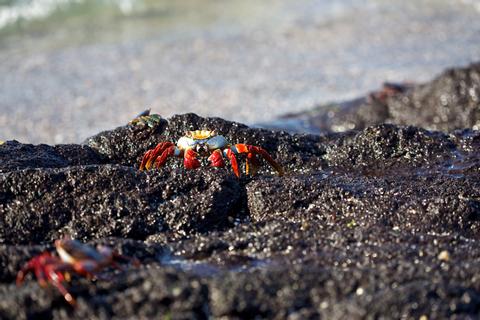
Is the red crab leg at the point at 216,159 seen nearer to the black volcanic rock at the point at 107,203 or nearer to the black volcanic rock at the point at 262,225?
the black volcanic rock at the point at 262,225

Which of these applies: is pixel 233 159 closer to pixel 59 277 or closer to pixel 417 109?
pixel 59 277

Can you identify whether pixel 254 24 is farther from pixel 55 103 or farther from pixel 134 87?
pixel 55 103

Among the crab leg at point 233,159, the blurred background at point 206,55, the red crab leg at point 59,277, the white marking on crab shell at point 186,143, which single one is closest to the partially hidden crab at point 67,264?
the red crab leg at point 59,277

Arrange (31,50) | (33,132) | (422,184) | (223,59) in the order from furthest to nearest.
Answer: (31,50) → (223,59) → (33,132) → (422,184)

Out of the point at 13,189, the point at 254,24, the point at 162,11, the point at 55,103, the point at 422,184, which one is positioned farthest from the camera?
the point at 162,11

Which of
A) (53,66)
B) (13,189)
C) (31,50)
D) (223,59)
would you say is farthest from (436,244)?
(31,50)

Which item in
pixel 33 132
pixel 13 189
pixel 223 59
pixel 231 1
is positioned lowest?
pixel 13 189
